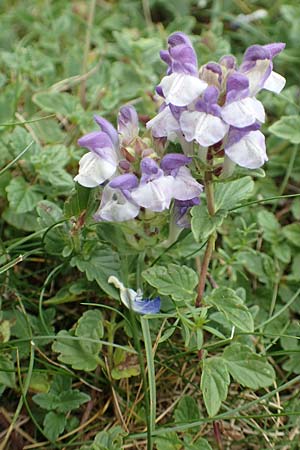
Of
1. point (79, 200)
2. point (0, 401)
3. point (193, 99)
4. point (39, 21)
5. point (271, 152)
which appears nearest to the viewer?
point (193, 99)

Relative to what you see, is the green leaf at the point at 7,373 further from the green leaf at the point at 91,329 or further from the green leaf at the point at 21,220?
the green leaf at the point at 21,220

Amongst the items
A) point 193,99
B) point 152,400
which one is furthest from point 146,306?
point 193,99

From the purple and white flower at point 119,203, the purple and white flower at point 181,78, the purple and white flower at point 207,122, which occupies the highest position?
the purple and white flower at point 181,78

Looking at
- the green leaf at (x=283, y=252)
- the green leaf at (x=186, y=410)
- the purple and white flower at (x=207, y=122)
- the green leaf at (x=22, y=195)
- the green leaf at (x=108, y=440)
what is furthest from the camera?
the green leaf at (x=283, y=252)

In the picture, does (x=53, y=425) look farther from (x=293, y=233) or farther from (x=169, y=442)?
(x=293, y=233)

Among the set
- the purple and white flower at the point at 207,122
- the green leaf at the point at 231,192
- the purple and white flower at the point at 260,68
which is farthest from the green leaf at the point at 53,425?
the purple and white flower at the point at 260,68

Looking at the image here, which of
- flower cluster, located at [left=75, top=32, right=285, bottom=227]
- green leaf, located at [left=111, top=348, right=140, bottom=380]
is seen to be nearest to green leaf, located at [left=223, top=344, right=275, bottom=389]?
green leaf, located at [left=111, top=348, right=140, bottom=380]

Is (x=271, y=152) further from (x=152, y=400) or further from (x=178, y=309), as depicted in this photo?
(x=152, y=400)
